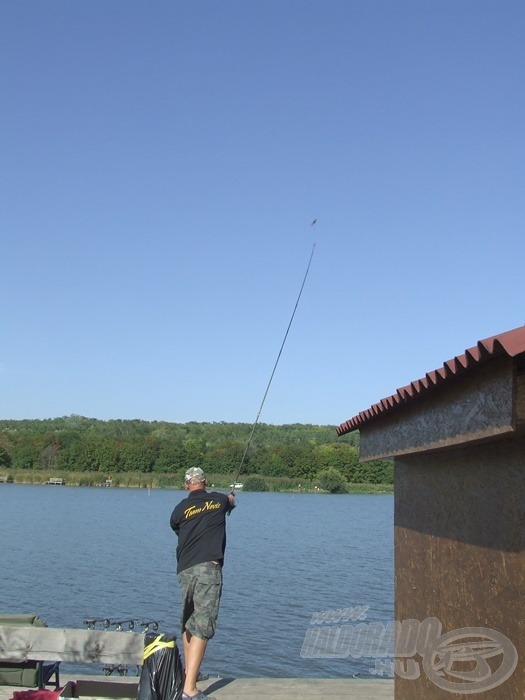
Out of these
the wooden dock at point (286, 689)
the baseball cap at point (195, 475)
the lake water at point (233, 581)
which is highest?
the baseball cap at point (195, 475)

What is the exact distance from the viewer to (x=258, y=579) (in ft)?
69.4

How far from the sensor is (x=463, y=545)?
13.1 ft

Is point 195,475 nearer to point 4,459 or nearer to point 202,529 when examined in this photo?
point 202,529

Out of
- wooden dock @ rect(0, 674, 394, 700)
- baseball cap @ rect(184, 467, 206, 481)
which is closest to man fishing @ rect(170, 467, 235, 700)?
baseball cap @ rect(184, 467, 206, 481)

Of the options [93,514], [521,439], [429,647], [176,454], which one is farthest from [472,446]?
[176,454]

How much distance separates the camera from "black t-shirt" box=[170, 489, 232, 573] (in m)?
5.49

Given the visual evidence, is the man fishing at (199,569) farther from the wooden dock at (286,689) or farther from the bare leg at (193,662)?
the wooden dock at (286,689)

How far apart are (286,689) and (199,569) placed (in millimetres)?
1435

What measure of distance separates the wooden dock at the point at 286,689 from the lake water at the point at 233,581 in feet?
15.4

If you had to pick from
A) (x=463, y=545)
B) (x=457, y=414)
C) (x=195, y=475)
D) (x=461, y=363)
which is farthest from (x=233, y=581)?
→ (x=461, y=363)

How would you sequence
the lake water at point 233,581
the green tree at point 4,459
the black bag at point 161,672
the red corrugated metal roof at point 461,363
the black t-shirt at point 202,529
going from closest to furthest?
the red corrugated metal roof at point 461,363
the black bag at point 161,672
the black t-shirt at point 202,529
the lake water at point 233,581
the green tree at point 4,459

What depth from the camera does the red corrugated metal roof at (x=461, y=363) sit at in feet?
8.30

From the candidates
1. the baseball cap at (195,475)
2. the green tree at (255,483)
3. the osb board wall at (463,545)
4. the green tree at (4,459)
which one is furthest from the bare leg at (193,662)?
the green tree at (4,459)

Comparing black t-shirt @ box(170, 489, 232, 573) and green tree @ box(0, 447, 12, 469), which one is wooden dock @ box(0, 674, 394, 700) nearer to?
black t-shirt @ box(170, 489, 232, 573)
